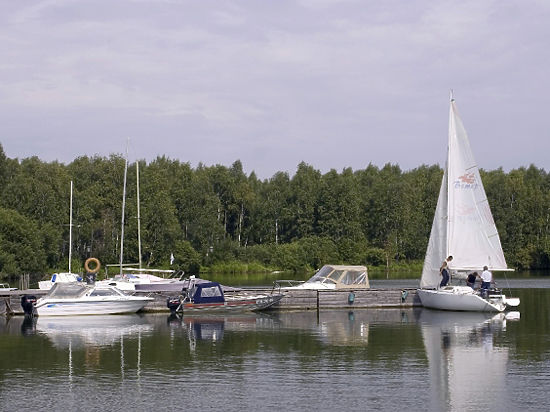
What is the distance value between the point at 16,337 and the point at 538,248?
9558 cm

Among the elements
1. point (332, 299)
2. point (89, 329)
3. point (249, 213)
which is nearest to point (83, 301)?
point (89, 329)

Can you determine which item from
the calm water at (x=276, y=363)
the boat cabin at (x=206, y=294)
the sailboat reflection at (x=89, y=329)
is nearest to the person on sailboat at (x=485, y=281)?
the calm water at (x=276, y=363)

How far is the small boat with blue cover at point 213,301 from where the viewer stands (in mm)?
44812

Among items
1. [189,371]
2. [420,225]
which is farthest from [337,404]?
[420,225]

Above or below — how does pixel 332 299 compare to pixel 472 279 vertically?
below

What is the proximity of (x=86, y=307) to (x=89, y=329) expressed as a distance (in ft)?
16.4

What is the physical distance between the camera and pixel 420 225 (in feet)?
403

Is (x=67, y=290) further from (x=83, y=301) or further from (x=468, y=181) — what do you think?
(x=468, y=181)

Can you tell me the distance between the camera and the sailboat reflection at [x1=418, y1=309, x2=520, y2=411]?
22.4 metres

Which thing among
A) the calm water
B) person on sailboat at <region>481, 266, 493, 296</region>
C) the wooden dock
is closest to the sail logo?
person on sailboat at <region>481, 266, 493, 296</region>

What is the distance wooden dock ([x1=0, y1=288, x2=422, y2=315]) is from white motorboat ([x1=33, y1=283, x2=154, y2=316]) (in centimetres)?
172

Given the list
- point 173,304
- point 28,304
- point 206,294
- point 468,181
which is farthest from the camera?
point 468,181

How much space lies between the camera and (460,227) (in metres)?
48.0

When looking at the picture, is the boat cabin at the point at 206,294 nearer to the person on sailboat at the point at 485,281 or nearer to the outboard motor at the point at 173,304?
the outboard motor at the point at 173,304
